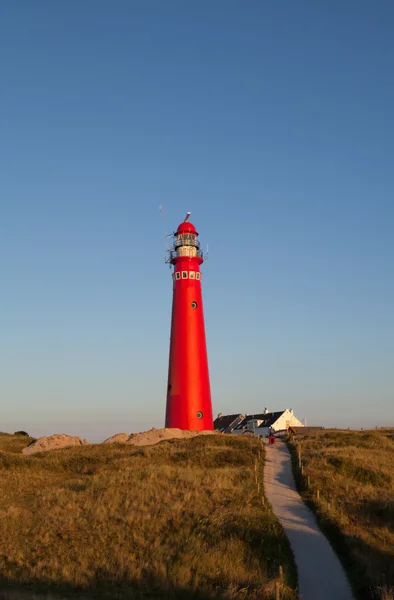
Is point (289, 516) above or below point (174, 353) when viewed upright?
below

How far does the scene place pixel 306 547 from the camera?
63.8ft

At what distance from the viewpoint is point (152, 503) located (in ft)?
79.4

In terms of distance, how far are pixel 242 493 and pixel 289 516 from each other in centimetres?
305

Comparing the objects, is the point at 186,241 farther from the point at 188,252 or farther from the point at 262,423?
the point at 262,423

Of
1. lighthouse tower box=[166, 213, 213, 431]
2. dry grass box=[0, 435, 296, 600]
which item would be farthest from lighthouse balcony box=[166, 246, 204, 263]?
dry grass box=[0, 435, 296, 600]

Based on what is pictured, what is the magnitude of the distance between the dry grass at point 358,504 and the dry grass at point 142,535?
2257 mm

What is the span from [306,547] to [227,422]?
218 feet

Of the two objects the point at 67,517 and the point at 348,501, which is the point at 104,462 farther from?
the point at 348,501

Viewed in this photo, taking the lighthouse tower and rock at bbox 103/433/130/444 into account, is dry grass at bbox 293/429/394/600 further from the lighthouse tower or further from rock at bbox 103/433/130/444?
rock at bbox 103/433/130/444

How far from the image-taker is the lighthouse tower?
4753 centimetres

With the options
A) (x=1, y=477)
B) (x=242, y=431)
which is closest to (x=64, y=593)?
(x=1, y=477)

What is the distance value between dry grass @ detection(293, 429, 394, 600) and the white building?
35.4m

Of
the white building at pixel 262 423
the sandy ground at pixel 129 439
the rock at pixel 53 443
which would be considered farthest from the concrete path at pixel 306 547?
the white building at pixel 262 423

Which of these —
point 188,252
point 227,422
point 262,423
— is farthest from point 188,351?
point 227,422
